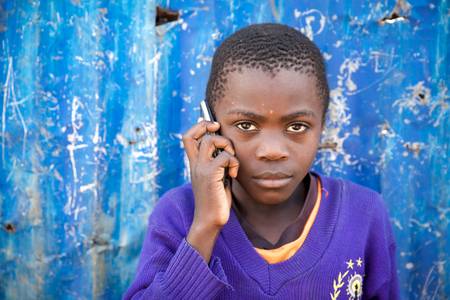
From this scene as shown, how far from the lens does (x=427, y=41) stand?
7.41 ft

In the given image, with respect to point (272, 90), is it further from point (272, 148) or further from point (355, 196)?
point (355, 196)

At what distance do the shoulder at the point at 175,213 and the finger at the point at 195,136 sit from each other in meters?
0.22

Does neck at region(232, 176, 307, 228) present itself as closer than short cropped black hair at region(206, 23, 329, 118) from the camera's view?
No

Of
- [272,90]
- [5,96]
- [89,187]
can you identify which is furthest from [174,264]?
[5,96]

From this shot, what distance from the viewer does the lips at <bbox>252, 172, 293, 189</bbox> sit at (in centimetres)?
162

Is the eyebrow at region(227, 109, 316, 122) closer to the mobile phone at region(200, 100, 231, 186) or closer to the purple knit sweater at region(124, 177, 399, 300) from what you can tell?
the mobile phone at region(200, 100, 231, 186)

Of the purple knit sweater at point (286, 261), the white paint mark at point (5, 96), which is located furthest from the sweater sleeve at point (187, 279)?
the white paint mark at point (5, 96)

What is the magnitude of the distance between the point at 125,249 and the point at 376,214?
1159 millimetres

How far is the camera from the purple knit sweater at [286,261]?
1.56 metres

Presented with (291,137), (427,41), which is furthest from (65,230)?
(427,41)

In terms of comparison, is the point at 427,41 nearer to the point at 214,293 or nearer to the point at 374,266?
the point at 374,266

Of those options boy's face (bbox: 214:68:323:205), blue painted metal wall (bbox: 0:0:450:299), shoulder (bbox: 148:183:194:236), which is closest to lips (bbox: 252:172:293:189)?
boy's face (bbox: 214:68:323:205)

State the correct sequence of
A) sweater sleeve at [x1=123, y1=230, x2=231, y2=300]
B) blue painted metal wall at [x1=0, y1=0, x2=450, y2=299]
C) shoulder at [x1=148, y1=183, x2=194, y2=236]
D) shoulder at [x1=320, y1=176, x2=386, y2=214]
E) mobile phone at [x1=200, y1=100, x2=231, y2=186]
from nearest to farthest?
sweater sleeve at [x1=123, y1=230, x2=231, y2=300] < mobile phone at [x1=200, y1=100, x2=231, y2=186] < shoulder at [x1=148, y1=183, x2=194, y2=236] < shoulder at [x1=320, y1=176, x2=386, y2=214] < blue painted metal wall at [x1=0, y1=0, x2=450, y2=299]

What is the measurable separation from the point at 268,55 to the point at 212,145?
337 millimetres
